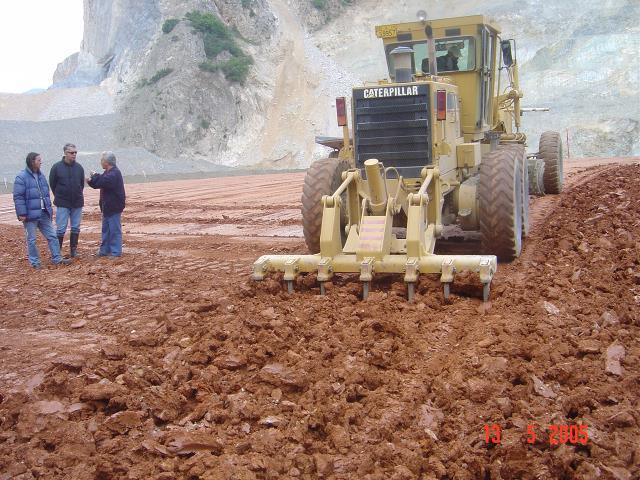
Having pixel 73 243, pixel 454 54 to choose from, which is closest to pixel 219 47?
pixel 73 243

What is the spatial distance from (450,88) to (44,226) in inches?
228

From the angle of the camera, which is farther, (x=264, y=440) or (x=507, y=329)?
(x=507, y=329)

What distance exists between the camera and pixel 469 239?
9.85m

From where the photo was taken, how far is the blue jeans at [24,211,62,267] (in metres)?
9.89

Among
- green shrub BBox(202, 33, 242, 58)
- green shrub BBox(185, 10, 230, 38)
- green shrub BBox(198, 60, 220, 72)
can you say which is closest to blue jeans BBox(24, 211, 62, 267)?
green shrub BBox(198, 60, 220, 72)

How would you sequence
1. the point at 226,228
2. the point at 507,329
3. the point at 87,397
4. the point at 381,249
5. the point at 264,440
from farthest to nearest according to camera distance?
the point at 226,228 → the point at 381,249 → the point at 507,329 → the point at 87,397 → the point at 264,440

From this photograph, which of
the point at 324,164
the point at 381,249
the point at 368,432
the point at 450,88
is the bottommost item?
the point at 368,432

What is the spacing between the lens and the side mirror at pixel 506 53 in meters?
11.1

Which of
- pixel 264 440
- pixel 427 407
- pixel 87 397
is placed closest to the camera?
pixel 264 440

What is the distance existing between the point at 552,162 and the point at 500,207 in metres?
7.10

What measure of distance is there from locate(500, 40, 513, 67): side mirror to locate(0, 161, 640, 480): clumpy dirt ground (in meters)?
3.90

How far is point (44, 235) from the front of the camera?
10.1 m

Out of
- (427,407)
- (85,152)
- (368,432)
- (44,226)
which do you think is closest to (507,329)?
(427,407)

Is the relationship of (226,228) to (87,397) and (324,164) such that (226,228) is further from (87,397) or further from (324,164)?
(87,397)
